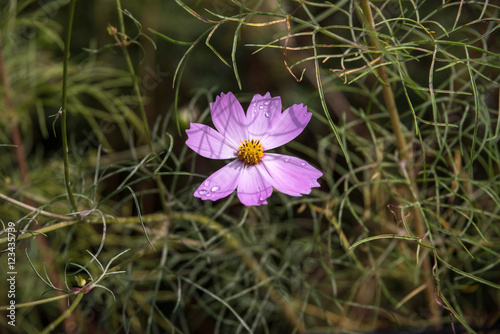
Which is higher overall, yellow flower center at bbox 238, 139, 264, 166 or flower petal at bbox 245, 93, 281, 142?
flower petal at bbox 245, 93, 281, 142

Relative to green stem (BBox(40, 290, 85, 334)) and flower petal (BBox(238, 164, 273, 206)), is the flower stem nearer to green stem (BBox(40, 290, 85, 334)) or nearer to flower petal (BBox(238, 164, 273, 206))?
flower petal (BBox(238, 164, 273, 206))

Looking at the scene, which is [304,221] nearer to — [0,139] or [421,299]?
[421,299]

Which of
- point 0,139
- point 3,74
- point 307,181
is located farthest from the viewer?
point 0,139

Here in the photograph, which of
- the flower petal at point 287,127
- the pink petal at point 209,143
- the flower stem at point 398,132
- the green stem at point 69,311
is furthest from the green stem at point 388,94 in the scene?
the green stem at point 69,311

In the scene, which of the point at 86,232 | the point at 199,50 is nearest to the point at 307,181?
the point at 86,232

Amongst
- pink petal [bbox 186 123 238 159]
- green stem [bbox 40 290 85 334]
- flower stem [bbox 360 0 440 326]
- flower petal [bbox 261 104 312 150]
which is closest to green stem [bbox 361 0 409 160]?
flower stem [bbox 360 0 440 326]

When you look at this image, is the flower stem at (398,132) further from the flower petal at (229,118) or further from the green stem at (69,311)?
the green stem at (69,311)
